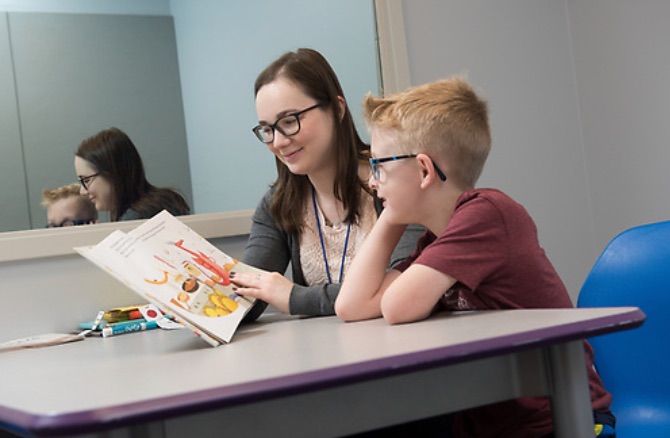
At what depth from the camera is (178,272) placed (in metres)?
1.53

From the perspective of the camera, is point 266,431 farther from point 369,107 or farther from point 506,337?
point 369,107

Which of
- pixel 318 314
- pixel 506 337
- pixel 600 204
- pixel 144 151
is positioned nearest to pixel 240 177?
pixel 144 151

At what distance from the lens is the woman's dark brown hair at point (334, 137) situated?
190cm

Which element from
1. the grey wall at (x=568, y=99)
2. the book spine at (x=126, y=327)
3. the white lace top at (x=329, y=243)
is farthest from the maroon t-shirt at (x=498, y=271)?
the grey wall at (x=568, y=99)

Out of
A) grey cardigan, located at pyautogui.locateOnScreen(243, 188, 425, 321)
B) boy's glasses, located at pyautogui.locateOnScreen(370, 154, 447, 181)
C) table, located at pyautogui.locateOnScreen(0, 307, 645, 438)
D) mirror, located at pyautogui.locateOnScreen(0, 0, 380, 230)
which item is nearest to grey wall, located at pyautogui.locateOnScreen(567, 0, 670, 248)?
mirror, located at pyautogui.locateOnScreen(0, 0, 380, 230)

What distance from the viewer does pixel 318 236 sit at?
1.96m

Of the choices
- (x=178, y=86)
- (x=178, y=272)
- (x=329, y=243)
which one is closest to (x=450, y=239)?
(x=178, y=272)

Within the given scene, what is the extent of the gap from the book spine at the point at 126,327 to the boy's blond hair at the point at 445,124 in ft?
2.56

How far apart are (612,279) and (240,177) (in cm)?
117

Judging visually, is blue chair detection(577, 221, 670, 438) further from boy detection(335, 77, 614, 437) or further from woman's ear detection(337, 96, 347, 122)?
woman's ear detection(337, 96, 347, 122)

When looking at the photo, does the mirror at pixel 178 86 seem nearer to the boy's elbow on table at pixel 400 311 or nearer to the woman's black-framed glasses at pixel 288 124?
the woman's black-framed glasses at pixel 288 124

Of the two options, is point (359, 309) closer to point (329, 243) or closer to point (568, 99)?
point (329, 243)

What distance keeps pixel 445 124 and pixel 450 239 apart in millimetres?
243

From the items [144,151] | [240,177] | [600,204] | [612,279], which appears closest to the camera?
[612,279]
